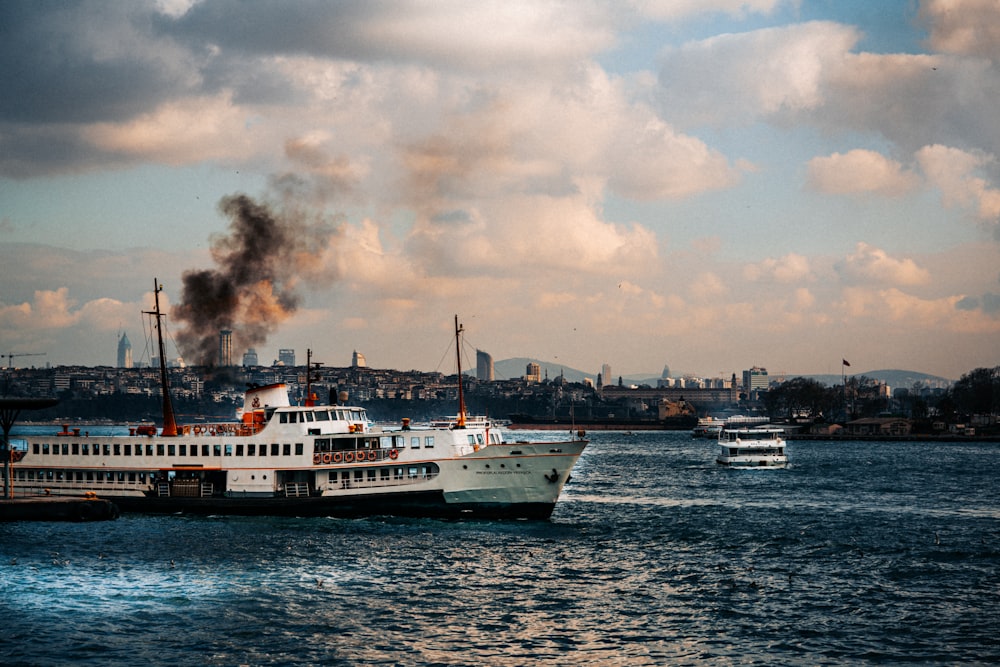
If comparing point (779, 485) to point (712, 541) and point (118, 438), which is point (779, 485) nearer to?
Result: point (712, 541)

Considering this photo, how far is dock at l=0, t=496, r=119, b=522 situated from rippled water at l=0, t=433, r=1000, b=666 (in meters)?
0.78

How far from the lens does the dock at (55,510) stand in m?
60.0

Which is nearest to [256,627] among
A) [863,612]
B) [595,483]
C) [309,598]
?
[309,598]

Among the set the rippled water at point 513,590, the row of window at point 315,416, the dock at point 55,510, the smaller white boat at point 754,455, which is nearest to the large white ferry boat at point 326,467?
the row of window at point 315,416

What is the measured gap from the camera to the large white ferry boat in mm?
59875

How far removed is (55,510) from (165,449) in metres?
7.22

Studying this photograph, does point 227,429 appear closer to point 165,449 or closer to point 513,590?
point 165,449

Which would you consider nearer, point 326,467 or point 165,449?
point 326,467

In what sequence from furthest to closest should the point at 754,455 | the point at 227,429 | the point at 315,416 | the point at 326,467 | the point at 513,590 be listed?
1. the point at 754,455
2. the point at 227,429
3. the point at 315,416
4. the point at 326,467
5. the point at 513,590

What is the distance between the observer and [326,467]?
6081 centimetres

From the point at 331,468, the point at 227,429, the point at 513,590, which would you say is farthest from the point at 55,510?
the point at 513,590

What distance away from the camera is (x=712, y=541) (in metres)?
55.0

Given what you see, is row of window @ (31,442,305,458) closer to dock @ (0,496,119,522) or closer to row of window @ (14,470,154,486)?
row of window @ (14,470,154,486)

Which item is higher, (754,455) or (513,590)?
(513,590)
